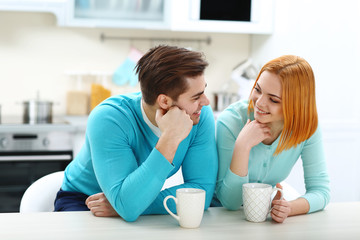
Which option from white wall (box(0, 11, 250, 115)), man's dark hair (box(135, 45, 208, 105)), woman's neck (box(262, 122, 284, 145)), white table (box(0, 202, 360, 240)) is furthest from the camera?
white wall (box(0, 11, 250, 115))

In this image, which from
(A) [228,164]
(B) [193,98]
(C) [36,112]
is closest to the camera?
(B) [193,98]

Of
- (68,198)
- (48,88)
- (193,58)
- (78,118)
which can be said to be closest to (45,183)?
(68,198)

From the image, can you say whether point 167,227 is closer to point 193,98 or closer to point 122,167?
point 122,167

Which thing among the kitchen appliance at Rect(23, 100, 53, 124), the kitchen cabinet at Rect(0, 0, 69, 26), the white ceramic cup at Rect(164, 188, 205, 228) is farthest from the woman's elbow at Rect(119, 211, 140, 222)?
the kitchen cabinet at Rect(0, 0, 69, 26)

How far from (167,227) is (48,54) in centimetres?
272

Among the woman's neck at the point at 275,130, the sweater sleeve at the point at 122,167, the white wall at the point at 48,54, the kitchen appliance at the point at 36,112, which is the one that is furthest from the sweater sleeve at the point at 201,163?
the white wall at the point at 48,54

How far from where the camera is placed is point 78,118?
3543mm

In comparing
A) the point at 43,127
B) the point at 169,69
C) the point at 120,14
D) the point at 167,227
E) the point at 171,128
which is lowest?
the point at 43,127

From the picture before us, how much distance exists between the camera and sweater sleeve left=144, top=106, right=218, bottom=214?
1.52 m

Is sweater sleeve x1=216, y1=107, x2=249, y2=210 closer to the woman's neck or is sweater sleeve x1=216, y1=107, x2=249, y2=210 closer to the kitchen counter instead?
the woman's neck

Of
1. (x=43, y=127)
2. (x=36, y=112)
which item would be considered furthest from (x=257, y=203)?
(x=36, y=112)

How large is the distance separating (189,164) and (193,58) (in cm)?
34

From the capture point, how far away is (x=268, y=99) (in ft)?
5.16

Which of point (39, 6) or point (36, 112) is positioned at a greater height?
point (39, 6)
